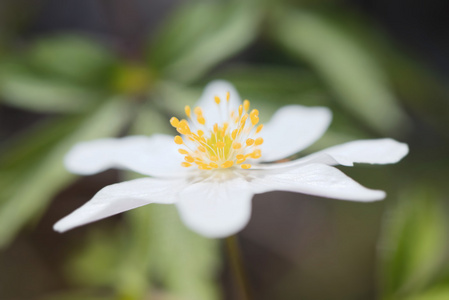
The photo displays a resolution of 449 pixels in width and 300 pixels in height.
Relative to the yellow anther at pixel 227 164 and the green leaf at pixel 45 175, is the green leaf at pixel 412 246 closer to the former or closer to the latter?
the yellow anther at pixel 227 164

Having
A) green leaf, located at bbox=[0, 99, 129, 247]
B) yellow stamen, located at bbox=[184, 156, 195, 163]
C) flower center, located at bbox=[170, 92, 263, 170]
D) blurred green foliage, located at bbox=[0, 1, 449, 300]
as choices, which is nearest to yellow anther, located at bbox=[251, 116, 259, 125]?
flower center, located at bbox=[170, 92, 263, 170]

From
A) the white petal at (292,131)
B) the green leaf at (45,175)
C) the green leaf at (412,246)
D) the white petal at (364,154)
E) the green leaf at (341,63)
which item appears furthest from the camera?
the green leaf at (341,63)

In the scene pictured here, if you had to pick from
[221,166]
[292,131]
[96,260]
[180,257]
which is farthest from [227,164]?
[96,260]

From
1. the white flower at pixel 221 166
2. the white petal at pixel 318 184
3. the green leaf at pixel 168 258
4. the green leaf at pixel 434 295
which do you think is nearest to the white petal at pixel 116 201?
the white flower at pixel 221 166

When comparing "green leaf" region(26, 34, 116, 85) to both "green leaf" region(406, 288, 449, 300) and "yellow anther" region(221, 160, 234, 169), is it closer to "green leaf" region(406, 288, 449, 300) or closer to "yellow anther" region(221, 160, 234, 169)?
"yellow anther" region(221, 160, 234, 169)

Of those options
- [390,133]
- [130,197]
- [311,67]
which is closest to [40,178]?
[130,197]
